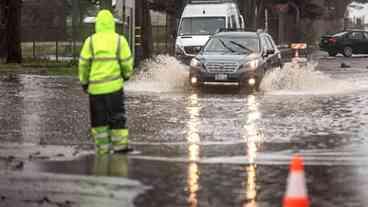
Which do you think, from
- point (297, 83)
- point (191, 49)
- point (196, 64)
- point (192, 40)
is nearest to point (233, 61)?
point (196, 64)

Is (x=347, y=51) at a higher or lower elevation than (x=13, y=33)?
lower

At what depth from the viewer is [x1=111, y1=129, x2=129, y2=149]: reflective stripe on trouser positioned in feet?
35.0

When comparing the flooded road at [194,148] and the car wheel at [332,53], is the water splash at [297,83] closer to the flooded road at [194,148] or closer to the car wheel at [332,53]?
the flooded road at [194,148]

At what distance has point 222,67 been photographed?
70.2 feet

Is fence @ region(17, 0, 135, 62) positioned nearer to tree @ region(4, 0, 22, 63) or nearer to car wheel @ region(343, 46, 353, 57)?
tree @ region(4, 0, 22, 63)

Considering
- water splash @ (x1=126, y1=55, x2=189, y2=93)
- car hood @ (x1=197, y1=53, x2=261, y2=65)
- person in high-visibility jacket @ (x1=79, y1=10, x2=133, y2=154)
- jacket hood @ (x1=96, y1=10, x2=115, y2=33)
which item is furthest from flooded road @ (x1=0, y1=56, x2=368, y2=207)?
jacket hood @ (x1=96, y1=10, x2=115, y2=33)

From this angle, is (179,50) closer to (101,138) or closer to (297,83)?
(297,83)

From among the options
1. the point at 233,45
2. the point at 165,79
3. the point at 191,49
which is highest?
the point at 233,45

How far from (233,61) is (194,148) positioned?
33.4 ft

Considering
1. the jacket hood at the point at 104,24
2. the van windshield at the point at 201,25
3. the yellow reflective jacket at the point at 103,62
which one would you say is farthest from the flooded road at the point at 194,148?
the van windshield at the point at 201,25

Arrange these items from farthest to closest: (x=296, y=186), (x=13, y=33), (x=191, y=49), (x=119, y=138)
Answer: (x=13, y=33) → (x=191, y=49) → (x=119, y=138) → (x=296, y=186)

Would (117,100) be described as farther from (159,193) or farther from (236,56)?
(236,56)

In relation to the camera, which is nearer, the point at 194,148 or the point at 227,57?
the point at 194,148

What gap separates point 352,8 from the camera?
117562mm
